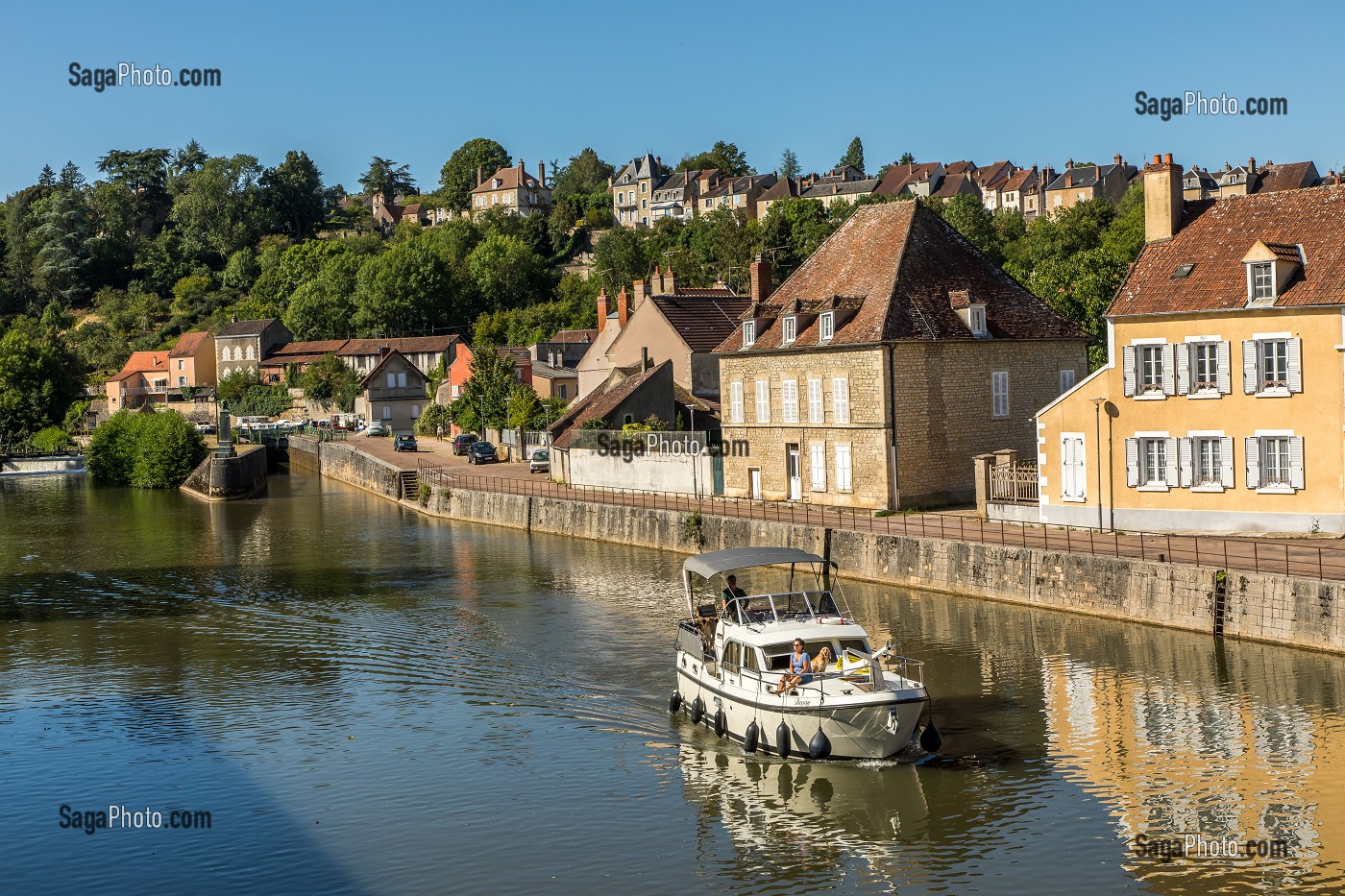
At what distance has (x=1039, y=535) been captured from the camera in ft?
119

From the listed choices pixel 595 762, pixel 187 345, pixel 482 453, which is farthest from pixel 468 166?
pixel 595 762

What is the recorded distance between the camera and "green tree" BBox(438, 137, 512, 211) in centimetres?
18100

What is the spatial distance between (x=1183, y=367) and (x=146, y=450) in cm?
6619

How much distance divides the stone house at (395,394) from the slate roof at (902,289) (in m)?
63.0

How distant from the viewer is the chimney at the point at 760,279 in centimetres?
5484

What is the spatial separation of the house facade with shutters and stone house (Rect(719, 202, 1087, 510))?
6.28 metres

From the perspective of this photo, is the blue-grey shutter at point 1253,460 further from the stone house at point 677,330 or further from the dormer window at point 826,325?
the stone house at point 677,330

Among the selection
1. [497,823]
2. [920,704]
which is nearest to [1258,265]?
[920,704]

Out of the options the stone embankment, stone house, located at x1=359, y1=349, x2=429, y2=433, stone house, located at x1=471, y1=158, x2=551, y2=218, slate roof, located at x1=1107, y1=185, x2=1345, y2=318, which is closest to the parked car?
the stone embankment

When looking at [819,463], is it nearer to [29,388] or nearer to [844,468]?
[844,468]

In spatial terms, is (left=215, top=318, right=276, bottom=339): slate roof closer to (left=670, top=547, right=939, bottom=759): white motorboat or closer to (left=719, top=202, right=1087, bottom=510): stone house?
(left=719, top=202, right=1087, bottom=510): stone house

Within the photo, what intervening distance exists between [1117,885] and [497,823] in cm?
896

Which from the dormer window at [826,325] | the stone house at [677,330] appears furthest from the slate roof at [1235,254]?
the stone house at [677,330]

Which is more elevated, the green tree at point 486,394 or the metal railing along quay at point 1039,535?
the green tree at point 486,394
